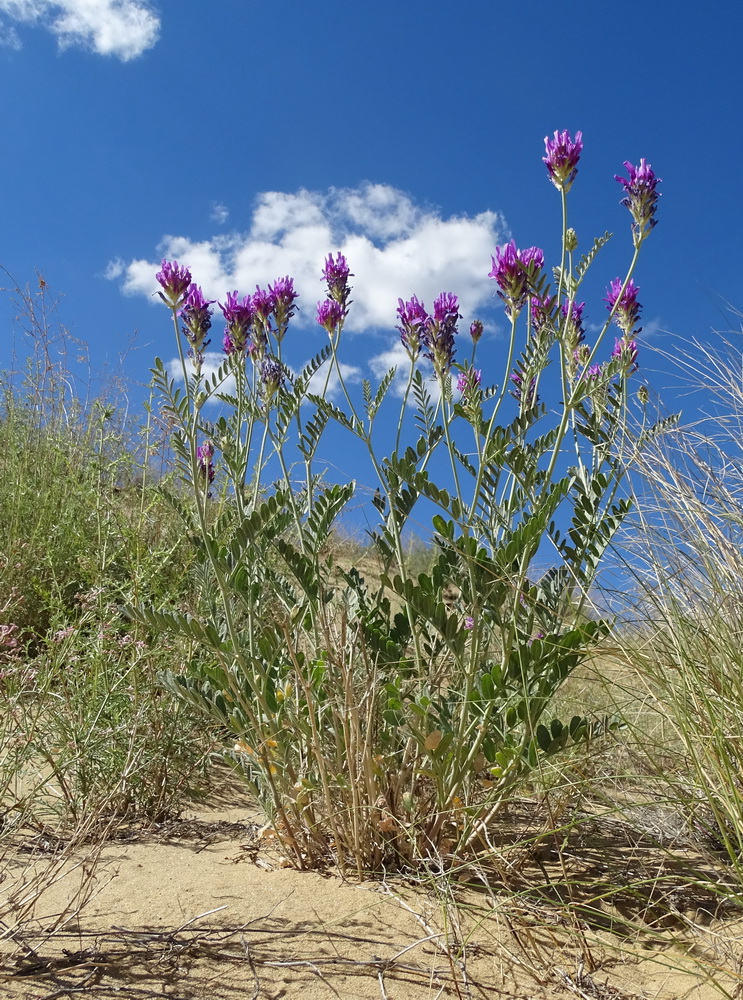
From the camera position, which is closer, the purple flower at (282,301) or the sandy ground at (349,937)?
the sandy ground at (349,937)

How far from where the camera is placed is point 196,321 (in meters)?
2.25

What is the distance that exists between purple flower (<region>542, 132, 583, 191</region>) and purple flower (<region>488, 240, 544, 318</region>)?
0.22 metres

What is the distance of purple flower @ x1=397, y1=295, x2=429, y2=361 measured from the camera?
2.31 meters

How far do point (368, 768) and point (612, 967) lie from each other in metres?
0.71

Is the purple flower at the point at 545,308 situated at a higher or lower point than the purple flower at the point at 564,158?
lower

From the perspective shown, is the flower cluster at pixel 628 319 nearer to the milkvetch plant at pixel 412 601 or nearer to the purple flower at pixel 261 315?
the milkvetch plant at pixel 412 601

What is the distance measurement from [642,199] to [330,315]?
0.94 meters

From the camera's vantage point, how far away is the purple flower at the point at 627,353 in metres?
2.36

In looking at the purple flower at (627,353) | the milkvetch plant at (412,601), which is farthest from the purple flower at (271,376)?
the purple flower at (627,353)

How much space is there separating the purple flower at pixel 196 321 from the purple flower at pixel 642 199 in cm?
121

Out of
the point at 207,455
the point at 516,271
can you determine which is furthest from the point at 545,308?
the point at 207,455

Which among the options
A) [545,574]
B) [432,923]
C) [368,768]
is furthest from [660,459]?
[432,923]

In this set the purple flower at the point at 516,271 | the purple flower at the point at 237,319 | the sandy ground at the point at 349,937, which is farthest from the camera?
the purple flower at the point at 237,319

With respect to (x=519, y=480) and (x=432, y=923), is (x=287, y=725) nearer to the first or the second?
(x=432, y=923)
